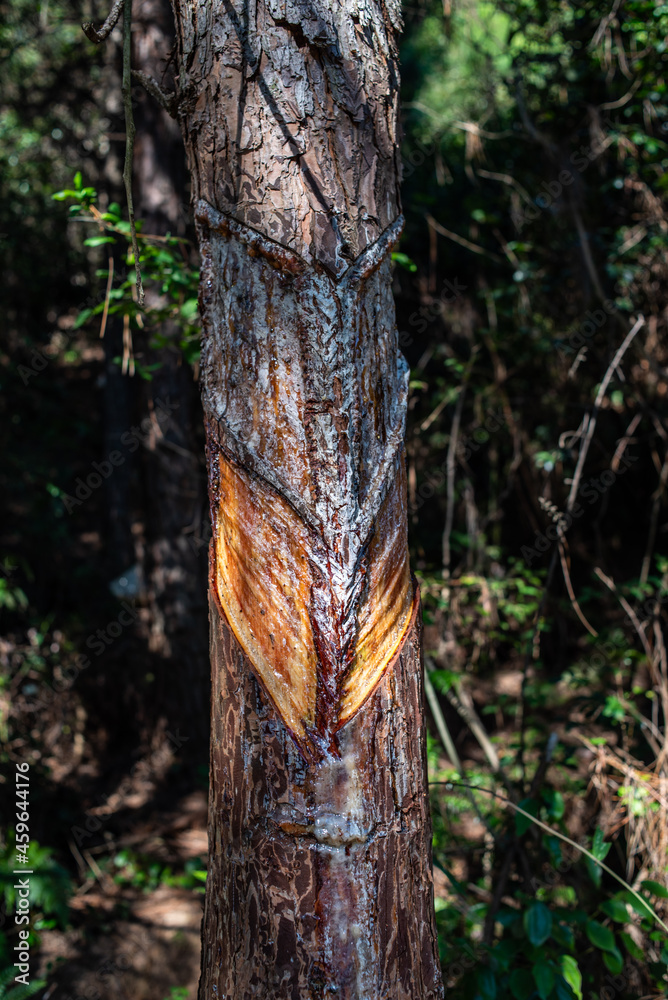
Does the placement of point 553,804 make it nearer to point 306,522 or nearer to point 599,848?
point 599,848

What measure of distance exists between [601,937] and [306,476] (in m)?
1.60

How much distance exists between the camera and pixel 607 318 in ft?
11.9

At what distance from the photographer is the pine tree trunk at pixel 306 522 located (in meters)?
1.11

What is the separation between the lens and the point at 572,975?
171 cm

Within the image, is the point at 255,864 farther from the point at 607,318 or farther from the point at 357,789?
the point at 607,318

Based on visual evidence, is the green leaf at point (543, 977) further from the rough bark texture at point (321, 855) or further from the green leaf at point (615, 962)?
the rough bark texture at point (321, 855)

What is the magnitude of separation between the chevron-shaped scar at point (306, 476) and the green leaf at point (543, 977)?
110 cm

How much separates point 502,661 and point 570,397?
217 centimetres

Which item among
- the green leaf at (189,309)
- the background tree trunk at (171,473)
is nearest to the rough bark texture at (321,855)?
the green leaf at (189,309)

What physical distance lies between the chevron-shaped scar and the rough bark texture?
0.05m

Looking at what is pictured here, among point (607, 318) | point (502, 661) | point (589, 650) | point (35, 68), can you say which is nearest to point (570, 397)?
point (607, 318)

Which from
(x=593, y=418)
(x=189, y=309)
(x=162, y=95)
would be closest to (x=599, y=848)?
(x=593, y=418)

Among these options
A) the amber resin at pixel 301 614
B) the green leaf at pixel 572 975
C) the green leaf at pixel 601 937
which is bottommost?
the green leaf at pixel 572 975

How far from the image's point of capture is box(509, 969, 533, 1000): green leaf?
5.60 ft
